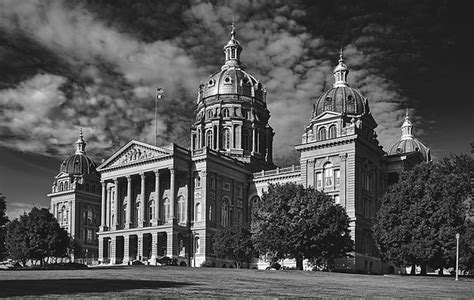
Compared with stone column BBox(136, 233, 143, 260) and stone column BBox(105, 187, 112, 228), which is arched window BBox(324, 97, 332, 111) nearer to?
stone column BBox(136, 233, 143, 260)

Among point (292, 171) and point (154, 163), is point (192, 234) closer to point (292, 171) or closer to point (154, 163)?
point (154, 163)

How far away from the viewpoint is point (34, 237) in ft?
323

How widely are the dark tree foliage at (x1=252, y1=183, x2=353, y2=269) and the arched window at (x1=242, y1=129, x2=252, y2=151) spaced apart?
156 feet

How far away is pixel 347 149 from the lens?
316ft

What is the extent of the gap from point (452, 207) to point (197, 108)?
73.7 metres

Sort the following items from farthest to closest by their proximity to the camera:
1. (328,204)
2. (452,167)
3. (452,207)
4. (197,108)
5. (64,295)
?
(197,108)
(328,204)
(452,207)
(452,167)
(64,295)

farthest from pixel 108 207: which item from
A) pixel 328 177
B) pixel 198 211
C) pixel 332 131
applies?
pixel 332 131

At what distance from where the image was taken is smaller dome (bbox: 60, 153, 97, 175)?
495ft

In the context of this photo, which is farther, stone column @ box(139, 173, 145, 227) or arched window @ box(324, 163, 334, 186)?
stone column @ box(139, 173, 145, 227)

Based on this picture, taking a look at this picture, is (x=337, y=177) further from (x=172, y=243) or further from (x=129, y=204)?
(x=129, y=204)

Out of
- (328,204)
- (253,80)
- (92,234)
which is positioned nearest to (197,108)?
(253,80)

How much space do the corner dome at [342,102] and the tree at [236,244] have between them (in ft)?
84.4

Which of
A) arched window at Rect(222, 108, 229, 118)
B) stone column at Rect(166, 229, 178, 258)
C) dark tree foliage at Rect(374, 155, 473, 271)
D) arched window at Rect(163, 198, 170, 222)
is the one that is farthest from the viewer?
arched window at Rect(222, 108, 229, 118)

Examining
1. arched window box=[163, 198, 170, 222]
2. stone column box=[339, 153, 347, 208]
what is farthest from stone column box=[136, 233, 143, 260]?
stone column box=[339, 153, 347, 208]
